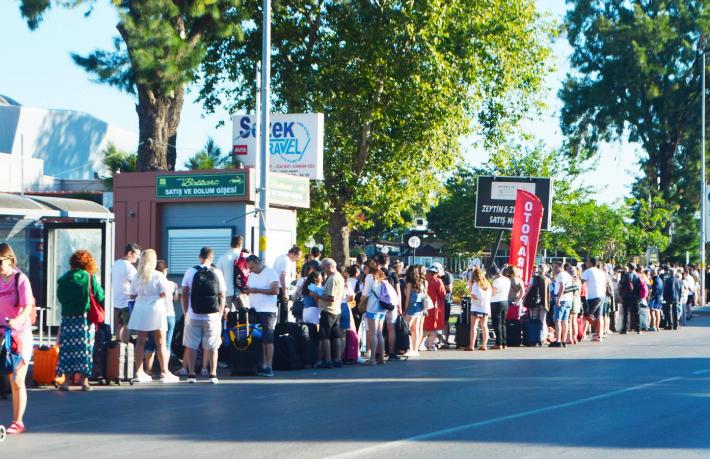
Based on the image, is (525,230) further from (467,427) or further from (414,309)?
(467,427)

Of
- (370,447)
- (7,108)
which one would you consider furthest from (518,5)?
(7,108)

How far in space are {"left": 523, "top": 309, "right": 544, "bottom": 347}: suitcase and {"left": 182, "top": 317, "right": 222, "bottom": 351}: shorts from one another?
975 cm

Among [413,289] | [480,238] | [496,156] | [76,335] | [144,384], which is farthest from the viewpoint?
[480,238]

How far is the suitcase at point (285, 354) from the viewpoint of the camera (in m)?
17.2

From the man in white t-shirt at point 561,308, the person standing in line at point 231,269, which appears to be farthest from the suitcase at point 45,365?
the man in white t-shirt at point 561,308

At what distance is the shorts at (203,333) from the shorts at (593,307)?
12115 millimetres

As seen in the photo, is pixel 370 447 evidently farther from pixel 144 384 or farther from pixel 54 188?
pixel 54 188

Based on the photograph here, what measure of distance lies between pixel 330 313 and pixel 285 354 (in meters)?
0.98

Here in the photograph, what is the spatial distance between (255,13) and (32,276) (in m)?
16.6

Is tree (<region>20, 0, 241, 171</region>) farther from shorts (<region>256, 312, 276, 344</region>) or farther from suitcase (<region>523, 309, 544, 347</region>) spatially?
suitcase (<region>523, 309, 544, 347</region>)

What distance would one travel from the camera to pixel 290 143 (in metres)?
25.0

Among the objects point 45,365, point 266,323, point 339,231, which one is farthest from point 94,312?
point 339,231

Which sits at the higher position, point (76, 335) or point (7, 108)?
point (7, 108)

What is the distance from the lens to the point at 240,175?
67.1 feet
